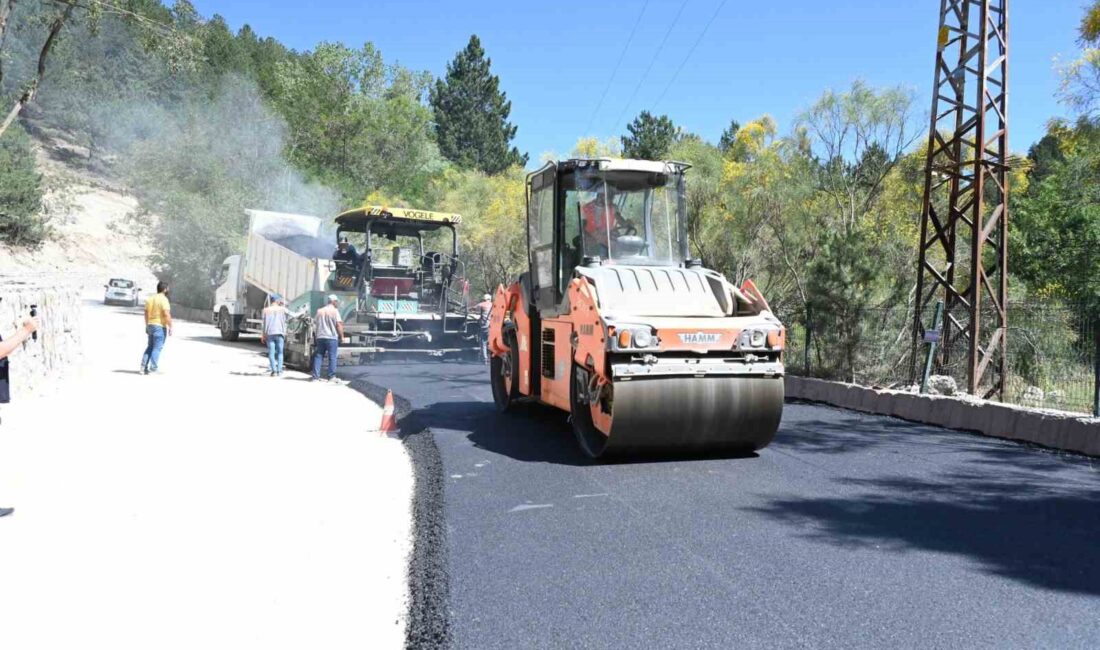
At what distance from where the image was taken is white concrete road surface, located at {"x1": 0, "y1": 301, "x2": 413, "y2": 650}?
12.5 feet

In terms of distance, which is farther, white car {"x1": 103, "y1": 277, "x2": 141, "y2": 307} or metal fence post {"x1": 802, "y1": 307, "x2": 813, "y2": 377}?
white car {"x1": 103, "y1": 277, "x2": 141, "y2": 307}

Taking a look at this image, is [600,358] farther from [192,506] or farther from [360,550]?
[192,506]

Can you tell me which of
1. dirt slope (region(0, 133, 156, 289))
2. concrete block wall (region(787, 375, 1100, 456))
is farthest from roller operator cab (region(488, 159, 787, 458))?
dirt slope (region(0, 133, 156, 289))

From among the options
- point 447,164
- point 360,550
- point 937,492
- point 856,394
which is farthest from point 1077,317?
point 447,164

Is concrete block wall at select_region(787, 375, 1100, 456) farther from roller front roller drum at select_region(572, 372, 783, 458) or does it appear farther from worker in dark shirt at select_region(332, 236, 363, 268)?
worker in dark shirt at select_region(332, 236, 363, 268)

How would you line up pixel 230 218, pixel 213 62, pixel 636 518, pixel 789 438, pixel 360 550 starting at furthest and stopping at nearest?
pixel 213 62, pixel 230 218, pixel 789 438, pixel 636 518, pixel 360 550

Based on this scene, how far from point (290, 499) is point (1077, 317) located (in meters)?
7.67

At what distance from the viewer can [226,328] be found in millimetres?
21797

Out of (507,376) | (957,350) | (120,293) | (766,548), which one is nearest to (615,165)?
(507,376)

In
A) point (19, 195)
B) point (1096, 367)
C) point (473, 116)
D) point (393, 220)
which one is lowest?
point (1096, 367)

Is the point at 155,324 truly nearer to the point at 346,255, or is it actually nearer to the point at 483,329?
the point at 346,255

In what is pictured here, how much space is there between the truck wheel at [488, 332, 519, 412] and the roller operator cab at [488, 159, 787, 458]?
1.8 inches

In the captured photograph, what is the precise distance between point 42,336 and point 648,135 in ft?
134

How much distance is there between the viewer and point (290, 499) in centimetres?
612
